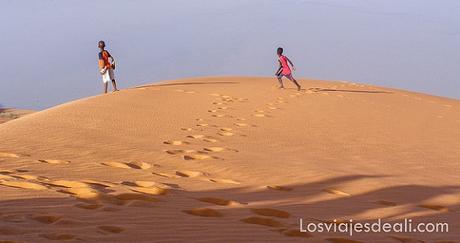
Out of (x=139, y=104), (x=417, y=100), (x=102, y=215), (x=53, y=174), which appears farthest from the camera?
(x=417, y=100)

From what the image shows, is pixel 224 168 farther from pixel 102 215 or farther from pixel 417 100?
pixel 417 100

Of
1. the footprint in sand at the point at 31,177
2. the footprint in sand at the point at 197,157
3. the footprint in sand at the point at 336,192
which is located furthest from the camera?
the footprint in sand at the point at 197,157

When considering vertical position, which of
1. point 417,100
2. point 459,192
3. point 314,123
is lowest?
point 459,192

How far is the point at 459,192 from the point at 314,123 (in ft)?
22.1

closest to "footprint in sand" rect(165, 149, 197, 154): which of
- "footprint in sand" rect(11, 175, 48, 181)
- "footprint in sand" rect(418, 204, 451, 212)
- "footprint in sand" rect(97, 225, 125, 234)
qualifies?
"footprint in sand" rect(11, 175, 48, 181)

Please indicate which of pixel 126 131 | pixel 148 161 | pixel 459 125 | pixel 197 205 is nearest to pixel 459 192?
pixel 197 205

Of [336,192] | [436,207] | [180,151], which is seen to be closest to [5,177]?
[180,151]

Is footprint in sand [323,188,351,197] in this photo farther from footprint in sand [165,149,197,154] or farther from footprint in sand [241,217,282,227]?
footprint in sand [165,149,197,154]

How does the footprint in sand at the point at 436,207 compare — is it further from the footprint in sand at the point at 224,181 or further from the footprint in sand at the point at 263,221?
the footprint in sand at the point at 224,181

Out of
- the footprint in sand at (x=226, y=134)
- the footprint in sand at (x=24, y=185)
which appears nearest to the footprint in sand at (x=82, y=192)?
the footprint in sand at (x=24, y=185)

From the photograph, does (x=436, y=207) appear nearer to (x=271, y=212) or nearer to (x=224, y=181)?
(x=271, y=212)

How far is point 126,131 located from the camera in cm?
1024

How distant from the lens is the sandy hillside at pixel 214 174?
4379 mm

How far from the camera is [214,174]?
682cm
